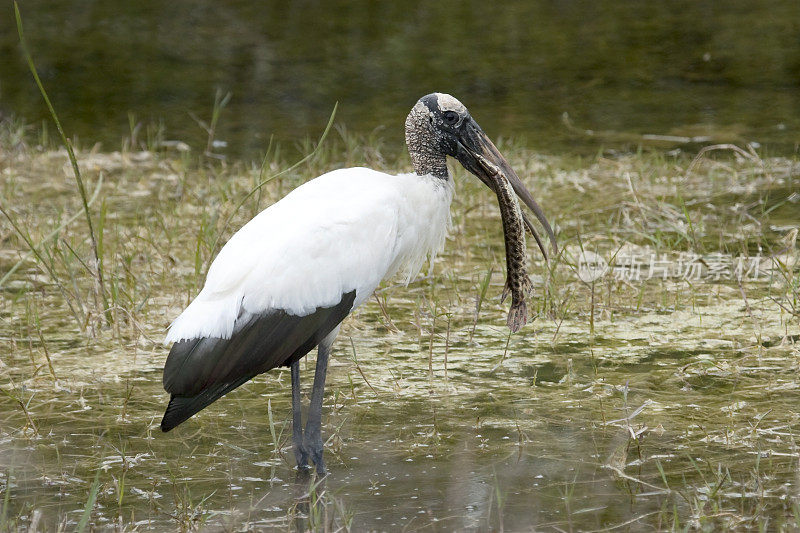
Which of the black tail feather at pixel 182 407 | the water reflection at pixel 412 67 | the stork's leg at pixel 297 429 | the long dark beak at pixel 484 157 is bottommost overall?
the stork's leg at pixel 297 429

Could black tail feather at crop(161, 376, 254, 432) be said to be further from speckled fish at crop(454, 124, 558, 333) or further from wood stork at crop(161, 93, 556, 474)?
speckled fish at crop(454, 124, 558, 333)

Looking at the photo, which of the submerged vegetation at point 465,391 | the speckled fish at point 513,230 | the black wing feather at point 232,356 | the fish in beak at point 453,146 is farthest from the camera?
the fish in beak at point 453,146

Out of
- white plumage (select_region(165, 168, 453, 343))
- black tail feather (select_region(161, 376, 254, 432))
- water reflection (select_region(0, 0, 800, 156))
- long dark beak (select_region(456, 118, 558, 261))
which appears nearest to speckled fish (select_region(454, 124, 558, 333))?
long dark beak (select_region(456, 118, 558, 261))

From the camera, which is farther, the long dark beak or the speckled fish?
the long dark beak

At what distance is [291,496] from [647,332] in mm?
1819

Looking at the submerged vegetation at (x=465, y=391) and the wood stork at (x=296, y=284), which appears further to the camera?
the wood stork at (x=296, y=284)

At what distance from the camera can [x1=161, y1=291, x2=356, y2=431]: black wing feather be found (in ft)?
11.6

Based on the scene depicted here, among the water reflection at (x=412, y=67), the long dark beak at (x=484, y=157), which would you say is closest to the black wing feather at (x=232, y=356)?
the long dark beak at (x=484, y=157)

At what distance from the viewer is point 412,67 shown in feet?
36.6

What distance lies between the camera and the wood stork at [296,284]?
357 centimetres

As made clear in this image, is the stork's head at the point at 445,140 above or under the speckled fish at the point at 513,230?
above

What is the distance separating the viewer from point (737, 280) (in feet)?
17.2

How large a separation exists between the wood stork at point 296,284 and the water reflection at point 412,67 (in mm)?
4616

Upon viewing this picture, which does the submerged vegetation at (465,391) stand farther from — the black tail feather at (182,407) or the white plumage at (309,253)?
the white plumage at (309,253)
